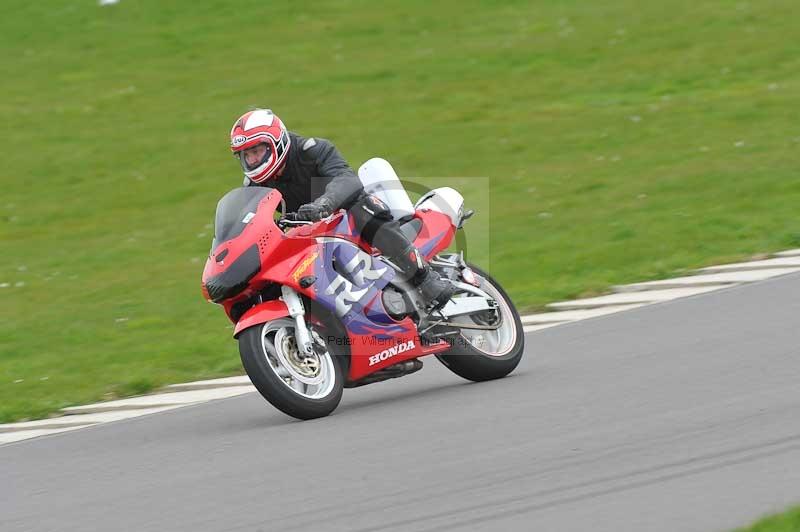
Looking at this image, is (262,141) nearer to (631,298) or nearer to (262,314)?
(262,314)

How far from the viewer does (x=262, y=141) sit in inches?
288

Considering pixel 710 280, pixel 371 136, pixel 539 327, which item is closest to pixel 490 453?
pixel 539 327

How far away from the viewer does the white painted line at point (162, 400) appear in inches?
338

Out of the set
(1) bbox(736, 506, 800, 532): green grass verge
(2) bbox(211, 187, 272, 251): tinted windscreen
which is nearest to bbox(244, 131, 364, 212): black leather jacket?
(2) bbox(211, 187, 272, 251): tinted windscreen

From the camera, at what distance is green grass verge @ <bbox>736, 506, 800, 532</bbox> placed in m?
4.45

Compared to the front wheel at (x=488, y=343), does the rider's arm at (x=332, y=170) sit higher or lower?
higher

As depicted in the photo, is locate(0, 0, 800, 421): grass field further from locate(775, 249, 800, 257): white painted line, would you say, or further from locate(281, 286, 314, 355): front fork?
locate(281, 286, 314, 355): front fork

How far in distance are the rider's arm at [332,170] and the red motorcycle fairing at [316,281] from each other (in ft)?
0.62

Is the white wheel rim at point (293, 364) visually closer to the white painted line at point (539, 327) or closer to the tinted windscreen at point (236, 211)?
the tinted windscreen at point (236, 211)

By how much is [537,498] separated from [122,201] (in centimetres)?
1260

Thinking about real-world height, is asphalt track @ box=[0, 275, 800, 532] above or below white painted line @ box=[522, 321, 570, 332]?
above

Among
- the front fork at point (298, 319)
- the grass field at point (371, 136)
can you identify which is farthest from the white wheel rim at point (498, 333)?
the grass field at point (371, 136)

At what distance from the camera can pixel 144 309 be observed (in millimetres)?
11859

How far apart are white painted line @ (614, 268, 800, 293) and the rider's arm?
11.4ft
